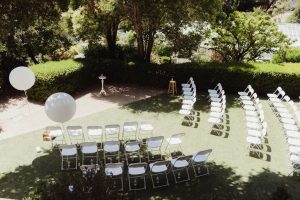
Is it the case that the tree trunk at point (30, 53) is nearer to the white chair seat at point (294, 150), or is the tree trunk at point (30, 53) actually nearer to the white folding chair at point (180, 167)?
the white folding chair at point (180, 167)

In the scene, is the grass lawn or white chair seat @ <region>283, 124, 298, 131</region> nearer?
the grass lawn

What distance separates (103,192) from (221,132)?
7894mm

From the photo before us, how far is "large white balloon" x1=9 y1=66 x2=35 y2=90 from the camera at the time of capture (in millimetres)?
13391

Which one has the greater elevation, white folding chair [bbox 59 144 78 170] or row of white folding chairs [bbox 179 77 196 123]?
row of white folding chairs [bbox 179 77 196 123]

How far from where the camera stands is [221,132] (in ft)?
48.0

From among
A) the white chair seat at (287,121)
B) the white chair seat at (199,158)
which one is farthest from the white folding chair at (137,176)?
the white chair seat at (287,121)

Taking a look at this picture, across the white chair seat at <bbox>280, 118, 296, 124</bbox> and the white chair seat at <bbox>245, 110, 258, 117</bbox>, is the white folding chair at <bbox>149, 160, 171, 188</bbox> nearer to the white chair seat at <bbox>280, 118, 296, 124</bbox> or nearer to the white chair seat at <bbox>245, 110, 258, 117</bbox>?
the white chair seat at <bbox>245, 110, 258, 117</bbox>

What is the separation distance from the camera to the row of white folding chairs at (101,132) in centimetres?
1288

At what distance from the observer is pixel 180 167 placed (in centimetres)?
1130

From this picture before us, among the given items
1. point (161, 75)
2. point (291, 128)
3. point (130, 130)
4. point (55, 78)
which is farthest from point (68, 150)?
point (161, 75)

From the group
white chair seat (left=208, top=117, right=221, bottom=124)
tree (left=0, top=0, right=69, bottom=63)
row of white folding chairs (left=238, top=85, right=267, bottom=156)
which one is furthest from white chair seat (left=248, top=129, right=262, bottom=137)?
tree (left=0, top=0, right=69, bottom=63)

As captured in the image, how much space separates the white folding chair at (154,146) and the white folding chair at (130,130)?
97 cm

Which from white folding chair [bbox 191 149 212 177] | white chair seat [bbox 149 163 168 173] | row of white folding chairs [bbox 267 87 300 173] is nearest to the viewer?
white chair seat [bbox 149 163 168 173]

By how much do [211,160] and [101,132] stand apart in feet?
12.7
